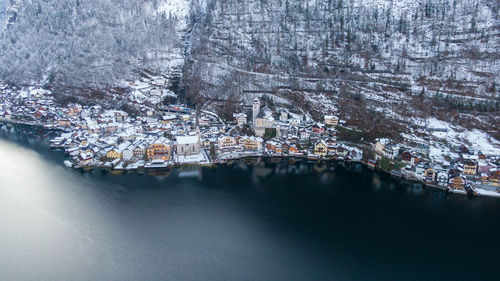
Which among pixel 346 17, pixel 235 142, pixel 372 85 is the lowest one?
pixel 235 142

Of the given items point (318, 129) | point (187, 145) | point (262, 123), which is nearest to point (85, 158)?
point (187, 145)

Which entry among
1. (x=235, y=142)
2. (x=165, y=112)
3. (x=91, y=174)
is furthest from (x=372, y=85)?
(x=91, y=174)

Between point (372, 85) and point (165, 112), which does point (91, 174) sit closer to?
point (165, 112)

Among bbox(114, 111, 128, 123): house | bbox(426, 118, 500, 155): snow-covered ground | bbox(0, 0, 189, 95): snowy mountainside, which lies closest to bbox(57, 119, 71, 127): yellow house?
bbox(114, 111, 128, 123): house

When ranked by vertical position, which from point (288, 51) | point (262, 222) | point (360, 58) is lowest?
A: point (262, 222)

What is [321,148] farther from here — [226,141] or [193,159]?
[193,159]

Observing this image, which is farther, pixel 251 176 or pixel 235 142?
pixel 235 142

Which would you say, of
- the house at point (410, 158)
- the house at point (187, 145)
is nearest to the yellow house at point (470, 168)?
the house at point (410, 158)
